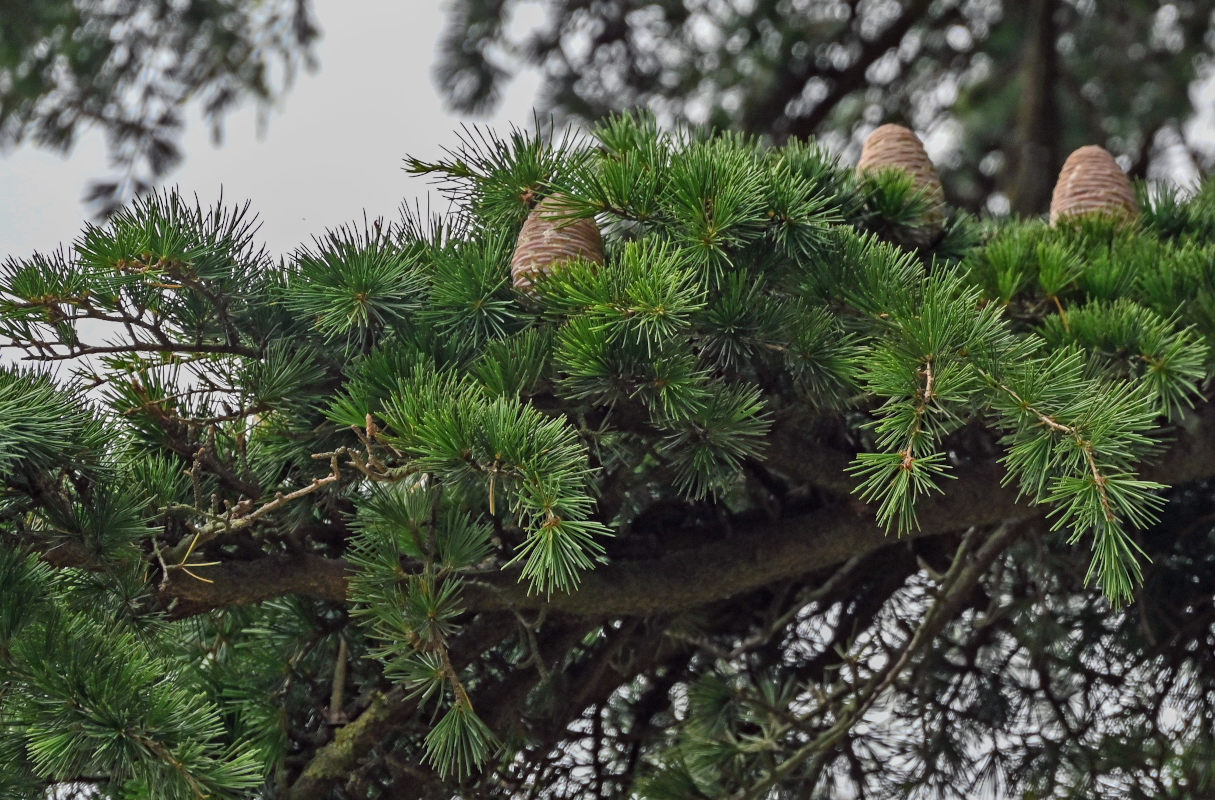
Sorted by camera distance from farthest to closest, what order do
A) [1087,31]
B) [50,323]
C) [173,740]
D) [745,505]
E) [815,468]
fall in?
[1087,31] → [745,505] → [815,468] → [50,323] → [173,740]

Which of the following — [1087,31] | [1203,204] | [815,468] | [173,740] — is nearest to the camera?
[173,740]

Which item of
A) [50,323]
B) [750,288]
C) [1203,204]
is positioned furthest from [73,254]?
[1203,204]

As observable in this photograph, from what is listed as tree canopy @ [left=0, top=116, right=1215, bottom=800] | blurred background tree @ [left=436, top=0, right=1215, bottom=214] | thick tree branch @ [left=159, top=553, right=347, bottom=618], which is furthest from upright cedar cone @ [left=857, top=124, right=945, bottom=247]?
blurred background tree @ [left=436, top=0, right=1215, bottom=214]

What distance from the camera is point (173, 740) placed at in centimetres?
70

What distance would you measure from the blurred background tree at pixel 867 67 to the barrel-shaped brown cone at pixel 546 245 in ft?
6.44

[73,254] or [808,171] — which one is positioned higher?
[808,171]

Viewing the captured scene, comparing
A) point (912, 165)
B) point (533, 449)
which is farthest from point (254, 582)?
point (912, 165)

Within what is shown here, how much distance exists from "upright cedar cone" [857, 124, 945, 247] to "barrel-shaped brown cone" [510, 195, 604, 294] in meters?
0.27

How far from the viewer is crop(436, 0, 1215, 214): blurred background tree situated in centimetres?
282

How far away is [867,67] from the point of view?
2740 mm

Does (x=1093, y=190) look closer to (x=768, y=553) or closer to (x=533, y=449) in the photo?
(x=768, y=553)

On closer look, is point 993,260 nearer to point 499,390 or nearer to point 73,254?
point 499,390

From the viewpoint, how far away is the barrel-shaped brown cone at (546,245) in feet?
2.77

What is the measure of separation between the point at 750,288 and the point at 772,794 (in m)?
0.56
